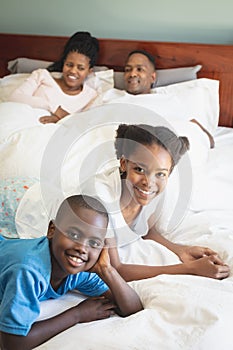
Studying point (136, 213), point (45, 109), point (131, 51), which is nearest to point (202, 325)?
point (136, 213)

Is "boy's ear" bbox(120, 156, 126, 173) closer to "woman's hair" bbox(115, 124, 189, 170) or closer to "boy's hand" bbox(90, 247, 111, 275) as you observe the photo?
"woman's hair" bbox(115, 124, 189, 170)

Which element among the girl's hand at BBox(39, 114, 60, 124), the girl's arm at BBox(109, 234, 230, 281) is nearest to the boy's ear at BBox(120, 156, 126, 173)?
the girl's arm at BBox(109, 234, 230, 281)

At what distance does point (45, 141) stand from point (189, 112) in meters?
0.86

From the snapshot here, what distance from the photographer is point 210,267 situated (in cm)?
137

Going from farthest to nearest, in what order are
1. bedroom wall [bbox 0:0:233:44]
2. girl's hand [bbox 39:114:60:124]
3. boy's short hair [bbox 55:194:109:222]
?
bedroom wall [bbox 0:0:233:44] → girl's hand [bbox 39:114:60:124] → boy's short hair [bbox 55:194:109:222]

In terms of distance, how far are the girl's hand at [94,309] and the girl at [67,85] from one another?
5.08 ft

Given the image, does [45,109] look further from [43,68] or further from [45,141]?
[45,141]

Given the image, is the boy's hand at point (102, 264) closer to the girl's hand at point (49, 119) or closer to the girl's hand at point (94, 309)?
the girl's hand at point (94, 309)

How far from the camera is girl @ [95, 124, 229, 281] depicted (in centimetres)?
139

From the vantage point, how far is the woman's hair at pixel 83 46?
276cm

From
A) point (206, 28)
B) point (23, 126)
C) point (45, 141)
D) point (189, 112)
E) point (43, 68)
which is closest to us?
point (45, 141)

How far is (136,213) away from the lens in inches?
59.8

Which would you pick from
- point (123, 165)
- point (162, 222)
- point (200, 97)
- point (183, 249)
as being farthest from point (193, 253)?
point (200, 97)

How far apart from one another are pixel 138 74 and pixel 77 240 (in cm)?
165
